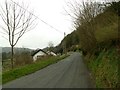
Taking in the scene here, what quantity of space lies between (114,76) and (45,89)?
12.1 feet

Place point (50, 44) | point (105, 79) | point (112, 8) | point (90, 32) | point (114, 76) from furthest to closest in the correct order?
point (50, 44), point (90, 32), point (112, 8), point (105, 79), point (114, 76)

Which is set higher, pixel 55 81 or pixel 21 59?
pixel 21 59

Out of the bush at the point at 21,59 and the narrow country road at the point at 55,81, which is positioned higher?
the bush at the point at 21,59

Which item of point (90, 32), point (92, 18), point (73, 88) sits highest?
point (92, 18)

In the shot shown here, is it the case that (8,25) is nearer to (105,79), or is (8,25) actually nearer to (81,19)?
(81,19)

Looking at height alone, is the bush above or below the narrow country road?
above

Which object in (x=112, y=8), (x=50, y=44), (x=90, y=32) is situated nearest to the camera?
(x=112, y=8)

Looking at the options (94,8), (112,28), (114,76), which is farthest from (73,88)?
(94,8)

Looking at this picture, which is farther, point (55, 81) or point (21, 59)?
point (21, 59)

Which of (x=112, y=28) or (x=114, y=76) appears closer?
(x=114, y=76)

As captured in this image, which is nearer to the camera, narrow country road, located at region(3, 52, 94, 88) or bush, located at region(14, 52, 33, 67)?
narrow country road, located at region(3, 52, 94, 88)

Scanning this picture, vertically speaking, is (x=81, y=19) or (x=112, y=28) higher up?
(x=81, y=19)

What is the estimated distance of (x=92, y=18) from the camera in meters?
30.5

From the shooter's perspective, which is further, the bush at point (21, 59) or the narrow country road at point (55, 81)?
the bush at point (21, 59)
